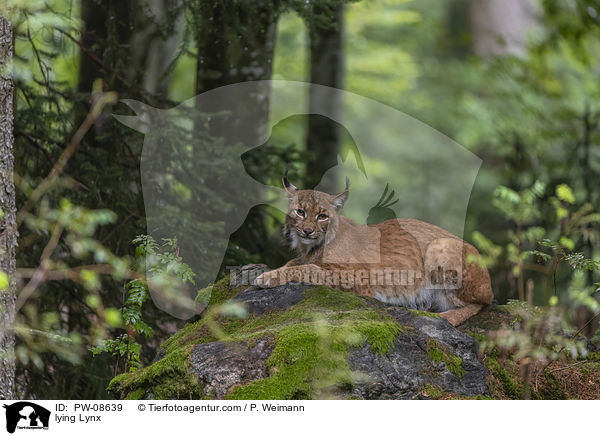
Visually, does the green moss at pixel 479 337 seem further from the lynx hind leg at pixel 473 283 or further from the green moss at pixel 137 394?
the green moss at pixel 137 394

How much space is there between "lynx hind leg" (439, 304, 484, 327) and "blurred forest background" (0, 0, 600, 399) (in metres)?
0.40

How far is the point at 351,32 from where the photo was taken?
1422cm

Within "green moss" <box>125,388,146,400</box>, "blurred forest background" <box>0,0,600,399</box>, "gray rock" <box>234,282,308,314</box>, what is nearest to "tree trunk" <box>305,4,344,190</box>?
"blurred forest background" <box>0,0,600,399</box>

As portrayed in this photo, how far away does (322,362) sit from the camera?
3.73 m

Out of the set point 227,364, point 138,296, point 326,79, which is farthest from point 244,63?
point 227,364

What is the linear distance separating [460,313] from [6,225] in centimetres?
353

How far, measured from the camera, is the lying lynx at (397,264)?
499cm

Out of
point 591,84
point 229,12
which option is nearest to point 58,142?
point 229,12

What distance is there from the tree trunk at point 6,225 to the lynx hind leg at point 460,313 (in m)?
3.25

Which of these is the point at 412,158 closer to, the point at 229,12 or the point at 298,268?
the point at 229,12

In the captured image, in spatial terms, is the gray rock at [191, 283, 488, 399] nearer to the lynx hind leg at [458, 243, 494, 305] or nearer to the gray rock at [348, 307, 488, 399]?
the gray rock at [348, 307, 488, 399]

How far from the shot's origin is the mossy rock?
3.67 meters

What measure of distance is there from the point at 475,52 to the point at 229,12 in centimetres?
868

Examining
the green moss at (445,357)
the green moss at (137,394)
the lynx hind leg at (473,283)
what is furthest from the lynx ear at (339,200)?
the green moss at (137,394)
